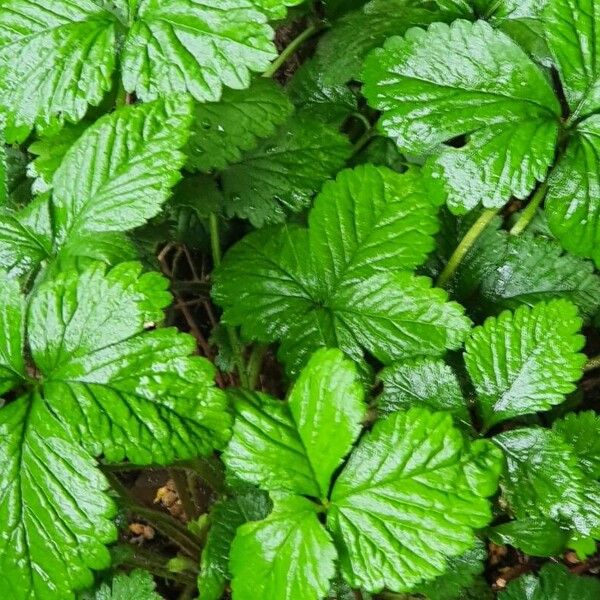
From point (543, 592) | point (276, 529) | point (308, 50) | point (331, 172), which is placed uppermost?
point (308, 50)

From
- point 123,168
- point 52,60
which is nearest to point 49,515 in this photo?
point 123,168

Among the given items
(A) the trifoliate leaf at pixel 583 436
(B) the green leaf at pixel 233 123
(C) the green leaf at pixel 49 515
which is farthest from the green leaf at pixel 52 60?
(A) the trifoliate leaf at pixel 583 436

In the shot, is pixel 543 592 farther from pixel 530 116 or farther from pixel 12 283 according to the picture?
pixel 12 283

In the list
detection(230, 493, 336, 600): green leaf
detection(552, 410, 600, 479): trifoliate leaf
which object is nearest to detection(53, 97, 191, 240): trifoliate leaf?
detection(230, 493, 336, 600): green leaf

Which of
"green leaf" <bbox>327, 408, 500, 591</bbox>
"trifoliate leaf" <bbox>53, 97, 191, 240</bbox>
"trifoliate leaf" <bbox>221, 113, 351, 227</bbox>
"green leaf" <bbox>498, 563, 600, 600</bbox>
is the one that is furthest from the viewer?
"trifoliate leaf" <bbox>221, 113, 351, 227</bbox>

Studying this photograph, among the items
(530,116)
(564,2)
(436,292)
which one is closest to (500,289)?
(436,292)

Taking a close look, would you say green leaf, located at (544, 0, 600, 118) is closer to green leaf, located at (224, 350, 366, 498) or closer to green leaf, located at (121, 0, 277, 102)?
green leaf, located at (121, 0, 277, 102)
